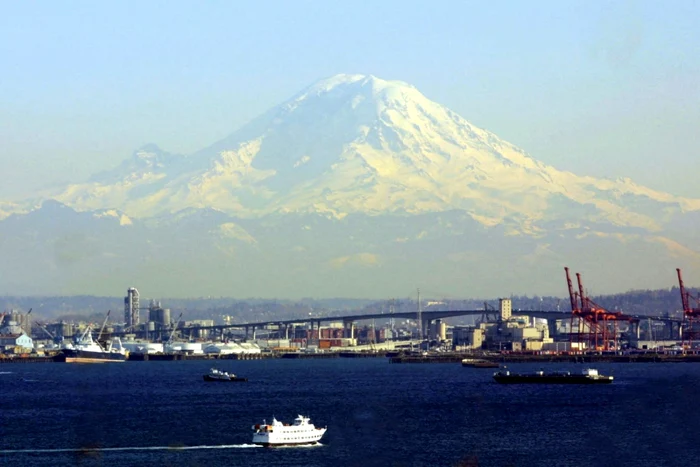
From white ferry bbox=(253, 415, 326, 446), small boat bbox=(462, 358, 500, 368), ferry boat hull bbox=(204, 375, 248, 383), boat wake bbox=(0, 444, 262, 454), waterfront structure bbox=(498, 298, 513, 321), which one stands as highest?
waterfront structure bbox=(498, 298, 513, 321)

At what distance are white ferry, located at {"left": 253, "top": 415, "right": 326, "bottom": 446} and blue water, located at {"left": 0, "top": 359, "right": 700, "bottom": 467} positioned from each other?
1.50 feet

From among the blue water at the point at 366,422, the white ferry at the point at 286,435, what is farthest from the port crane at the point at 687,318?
the white ferry at the point at 286,435

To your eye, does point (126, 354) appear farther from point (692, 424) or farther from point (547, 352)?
point (692, 424)

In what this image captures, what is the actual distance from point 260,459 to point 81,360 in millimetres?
117365

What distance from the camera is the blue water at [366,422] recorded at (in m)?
51.1

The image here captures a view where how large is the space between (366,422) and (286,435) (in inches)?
438

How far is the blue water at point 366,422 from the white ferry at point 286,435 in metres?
0.46

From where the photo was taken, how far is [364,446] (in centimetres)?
5381

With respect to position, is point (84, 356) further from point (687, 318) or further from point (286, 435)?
point (286, 435)

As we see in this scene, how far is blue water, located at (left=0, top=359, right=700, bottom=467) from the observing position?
5109 cm

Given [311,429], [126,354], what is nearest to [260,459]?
[311,429]

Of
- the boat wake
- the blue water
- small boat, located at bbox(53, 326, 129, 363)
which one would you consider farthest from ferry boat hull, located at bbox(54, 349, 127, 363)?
the boat wake

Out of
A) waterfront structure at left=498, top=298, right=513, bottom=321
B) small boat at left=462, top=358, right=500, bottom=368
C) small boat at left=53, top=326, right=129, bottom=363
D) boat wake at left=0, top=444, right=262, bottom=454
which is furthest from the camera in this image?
waterfront structure at left=498, top=298, right=513, bottom=321

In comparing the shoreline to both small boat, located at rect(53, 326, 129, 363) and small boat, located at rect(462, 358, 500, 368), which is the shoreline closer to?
small boat, located at rect(53, 326, 129, 363)
